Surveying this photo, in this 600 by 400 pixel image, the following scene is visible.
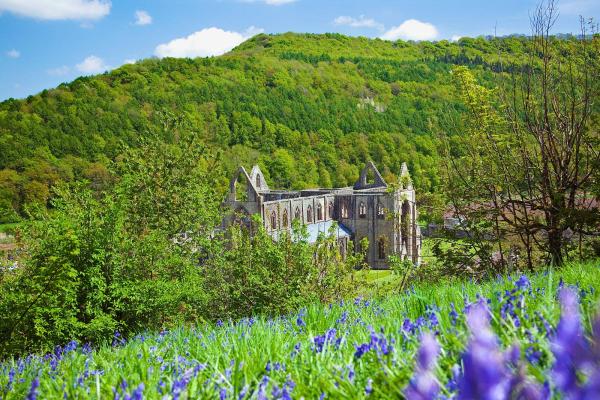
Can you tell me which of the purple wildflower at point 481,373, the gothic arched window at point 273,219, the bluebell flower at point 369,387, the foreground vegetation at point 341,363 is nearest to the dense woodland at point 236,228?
the foreground vegetation at point 341,363

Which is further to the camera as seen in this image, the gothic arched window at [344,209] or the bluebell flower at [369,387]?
the gothic arched window at [344,209]

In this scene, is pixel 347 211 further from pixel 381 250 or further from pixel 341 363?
pixel 341 363

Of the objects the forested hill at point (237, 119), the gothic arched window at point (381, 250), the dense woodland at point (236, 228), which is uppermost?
the forested hill at point (237, 119)

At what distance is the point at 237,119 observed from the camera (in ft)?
350

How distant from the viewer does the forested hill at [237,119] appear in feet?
255

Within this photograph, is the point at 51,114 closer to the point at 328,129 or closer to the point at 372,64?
the point at 328,129

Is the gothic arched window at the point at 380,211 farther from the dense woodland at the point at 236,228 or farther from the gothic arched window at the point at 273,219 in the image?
the dense woodland at the point at 236,228

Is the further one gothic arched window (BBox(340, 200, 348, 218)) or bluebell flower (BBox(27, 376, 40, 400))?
gothic arched window (BBox(340, 200, 348, 218))

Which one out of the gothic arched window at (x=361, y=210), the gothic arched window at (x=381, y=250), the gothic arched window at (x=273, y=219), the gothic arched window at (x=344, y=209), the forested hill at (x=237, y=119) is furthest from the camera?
the forested hill at (x=237, y=119)

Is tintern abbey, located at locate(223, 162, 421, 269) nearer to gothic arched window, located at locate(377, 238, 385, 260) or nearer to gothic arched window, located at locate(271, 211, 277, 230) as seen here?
gothic arched window, located at locate(377, 238, 385, 260)

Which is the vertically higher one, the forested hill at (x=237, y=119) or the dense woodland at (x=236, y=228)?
the forested hill at (x=237, y=119)

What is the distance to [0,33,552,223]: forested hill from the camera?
77750 mm

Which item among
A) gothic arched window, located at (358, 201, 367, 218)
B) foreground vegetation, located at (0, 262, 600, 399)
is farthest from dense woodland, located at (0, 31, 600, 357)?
gothic arched window, located at (358, 201, 367, 218)

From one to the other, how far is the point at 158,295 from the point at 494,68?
10005 millimetres
